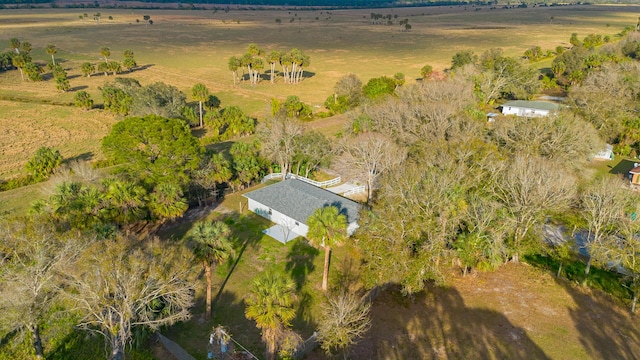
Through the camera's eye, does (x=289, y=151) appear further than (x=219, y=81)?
No

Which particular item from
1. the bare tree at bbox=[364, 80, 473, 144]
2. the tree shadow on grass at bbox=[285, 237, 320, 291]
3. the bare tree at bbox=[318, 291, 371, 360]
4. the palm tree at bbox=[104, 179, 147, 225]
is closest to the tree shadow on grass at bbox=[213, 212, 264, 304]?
the tree shadow on grass at bbox=[285, 237, 320, 291]

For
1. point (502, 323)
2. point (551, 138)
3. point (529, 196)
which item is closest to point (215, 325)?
point (502, 323)

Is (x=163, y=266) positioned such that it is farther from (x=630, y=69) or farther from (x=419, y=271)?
(x=630, y=69)

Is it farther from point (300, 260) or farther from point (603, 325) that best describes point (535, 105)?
point (300, 260)

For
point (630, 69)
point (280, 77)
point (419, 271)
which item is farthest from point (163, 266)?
point (280, 77)

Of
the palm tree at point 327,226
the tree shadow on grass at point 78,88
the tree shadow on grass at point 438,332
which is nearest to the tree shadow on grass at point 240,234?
the palm tree at point 327,226

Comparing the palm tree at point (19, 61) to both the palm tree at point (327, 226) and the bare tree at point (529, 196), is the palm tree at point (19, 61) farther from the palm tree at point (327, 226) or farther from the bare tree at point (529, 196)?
the bare tree at point (529, 196)
